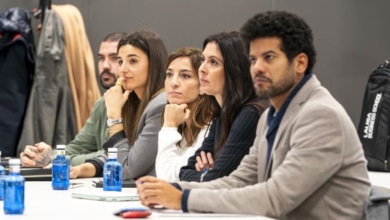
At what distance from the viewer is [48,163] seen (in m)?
4.62

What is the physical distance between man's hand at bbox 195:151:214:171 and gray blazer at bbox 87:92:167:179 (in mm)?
610

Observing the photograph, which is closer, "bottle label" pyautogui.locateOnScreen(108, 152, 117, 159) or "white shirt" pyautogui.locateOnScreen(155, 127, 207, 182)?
"bottle label" pyautogui.locateOnScreen(108, 152, 117, 159)

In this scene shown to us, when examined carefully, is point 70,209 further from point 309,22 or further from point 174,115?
point 309,22

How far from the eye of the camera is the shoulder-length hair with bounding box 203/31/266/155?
11.4ft

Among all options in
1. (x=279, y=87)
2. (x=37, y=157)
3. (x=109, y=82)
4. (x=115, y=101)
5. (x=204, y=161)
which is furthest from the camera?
(x=109, y=82)

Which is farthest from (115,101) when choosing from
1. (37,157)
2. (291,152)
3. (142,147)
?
(291,152)

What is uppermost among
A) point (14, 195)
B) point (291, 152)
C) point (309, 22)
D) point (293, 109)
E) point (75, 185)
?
point (309, 22)

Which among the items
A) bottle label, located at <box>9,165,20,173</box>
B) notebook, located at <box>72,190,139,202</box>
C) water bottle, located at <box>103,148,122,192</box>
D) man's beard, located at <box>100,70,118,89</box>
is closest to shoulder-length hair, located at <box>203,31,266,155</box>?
water bottle, located at <box>103,148,122,192</box>

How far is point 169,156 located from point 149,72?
76cm

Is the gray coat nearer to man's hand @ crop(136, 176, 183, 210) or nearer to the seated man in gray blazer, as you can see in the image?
the seated man in gray blazer

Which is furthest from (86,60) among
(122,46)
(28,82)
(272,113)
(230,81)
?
(272,113)

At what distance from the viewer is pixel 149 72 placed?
4.52 metres

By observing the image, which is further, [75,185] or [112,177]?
[75,185]

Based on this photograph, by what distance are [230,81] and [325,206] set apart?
968mm
